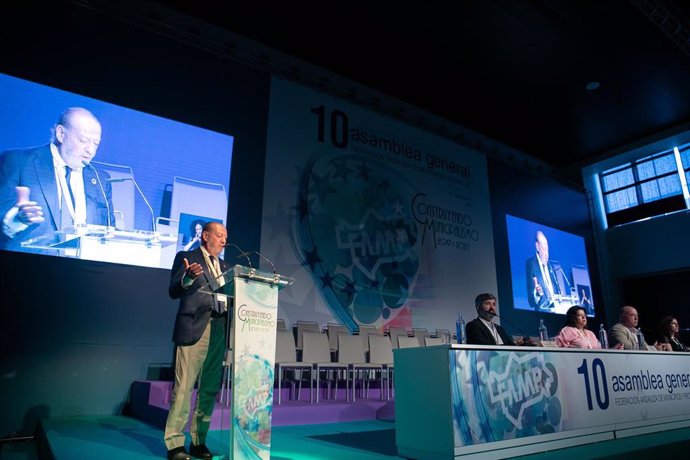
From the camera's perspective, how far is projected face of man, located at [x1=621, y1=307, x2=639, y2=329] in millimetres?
4316

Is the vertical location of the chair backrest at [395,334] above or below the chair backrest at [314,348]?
above

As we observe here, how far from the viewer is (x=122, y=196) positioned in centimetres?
492

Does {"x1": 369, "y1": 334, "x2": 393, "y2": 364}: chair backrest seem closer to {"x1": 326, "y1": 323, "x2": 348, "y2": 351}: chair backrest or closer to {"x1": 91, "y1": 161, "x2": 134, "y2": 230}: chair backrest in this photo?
{"x1": 326, "y1": 323, "x2": 348, "y2": 351}: chair backrest

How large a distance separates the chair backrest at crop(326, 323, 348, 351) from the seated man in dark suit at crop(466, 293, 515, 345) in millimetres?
2646

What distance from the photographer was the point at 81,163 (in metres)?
4.79

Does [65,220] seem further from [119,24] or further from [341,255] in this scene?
[341,255]

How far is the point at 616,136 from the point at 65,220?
36.0 ft

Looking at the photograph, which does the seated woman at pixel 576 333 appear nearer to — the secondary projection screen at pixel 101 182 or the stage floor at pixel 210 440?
the stage floor at pixel 210 440

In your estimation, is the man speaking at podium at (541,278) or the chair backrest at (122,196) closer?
the chair backrest at (122,196)

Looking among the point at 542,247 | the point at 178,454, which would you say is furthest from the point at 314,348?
the point at 542,247

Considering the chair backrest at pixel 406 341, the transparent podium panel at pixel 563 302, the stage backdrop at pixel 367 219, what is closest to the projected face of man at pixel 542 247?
the transparent podium panel at pixel 563 302

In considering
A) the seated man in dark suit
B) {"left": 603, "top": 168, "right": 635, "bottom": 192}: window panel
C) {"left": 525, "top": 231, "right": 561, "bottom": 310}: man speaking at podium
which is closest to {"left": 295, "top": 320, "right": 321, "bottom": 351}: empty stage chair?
the seated man in dark suit

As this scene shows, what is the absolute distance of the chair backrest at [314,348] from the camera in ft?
16.9

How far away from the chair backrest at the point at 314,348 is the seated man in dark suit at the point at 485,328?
89.6 inches
